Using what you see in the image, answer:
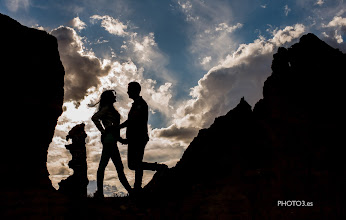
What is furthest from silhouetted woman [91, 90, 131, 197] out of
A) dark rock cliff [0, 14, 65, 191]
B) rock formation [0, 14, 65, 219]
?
dark rock cliff [0, 14, 65, 191]

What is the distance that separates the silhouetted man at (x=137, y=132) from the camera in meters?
5.20

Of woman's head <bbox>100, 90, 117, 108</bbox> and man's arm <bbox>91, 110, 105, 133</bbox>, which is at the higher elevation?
woman's head <bbox>100, 90, 117, 108</bbox>

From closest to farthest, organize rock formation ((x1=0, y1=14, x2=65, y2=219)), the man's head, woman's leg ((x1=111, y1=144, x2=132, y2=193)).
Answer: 1. woman's leg ((x1=111, y1=144, x2=132, y2=193))
2. the man's head
3. rock formation ((x1=0, y1=14, x2=65, y2=219))

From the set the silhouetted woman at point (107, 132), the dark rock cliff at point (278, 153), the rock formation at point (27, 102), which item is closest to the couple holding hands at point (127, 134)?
the silhouetted woman at point (107, 132)

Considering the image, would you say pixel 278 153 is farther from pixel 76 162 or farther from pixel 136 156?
pixel 76 162

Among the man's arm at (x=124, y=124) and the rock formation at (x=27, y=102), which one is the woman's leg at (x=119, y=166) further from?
the rock formation at (x=27, y=102)

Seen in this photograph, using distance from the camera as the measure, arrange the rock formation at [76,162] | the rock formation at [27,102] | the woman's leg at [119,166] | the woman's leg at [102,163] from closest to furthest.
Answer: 1. the woman's leg at [102,163]
2. the woman's leg at [119,166]
3. the rock formation at [27,102]
4. the rock formation at [76,162]

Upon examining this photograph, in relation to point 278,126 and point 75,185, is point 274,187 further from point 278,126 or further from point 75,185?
point 75,185

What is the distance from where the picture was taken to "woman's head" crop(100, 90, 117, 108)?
5250 millimetres

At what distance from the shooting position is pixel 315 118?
308 inches

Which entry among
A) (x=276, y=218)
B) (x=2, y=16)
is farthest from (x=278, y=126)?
(x=2, y=16)

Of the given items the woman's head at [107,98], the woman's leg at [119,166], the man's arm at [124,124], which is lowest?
the woman's leg at [119,166]

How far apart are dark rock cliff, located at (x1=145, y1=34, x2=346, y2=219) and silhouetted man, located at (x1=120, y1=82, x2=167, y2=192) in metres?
1.30

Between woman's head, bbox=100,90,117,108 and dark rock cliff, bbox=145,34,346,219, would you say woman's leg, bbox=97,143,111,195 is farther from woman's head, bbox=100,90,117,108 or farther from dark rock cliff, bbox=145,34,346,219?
dark rock cliff, bbox=145,34,346,219
